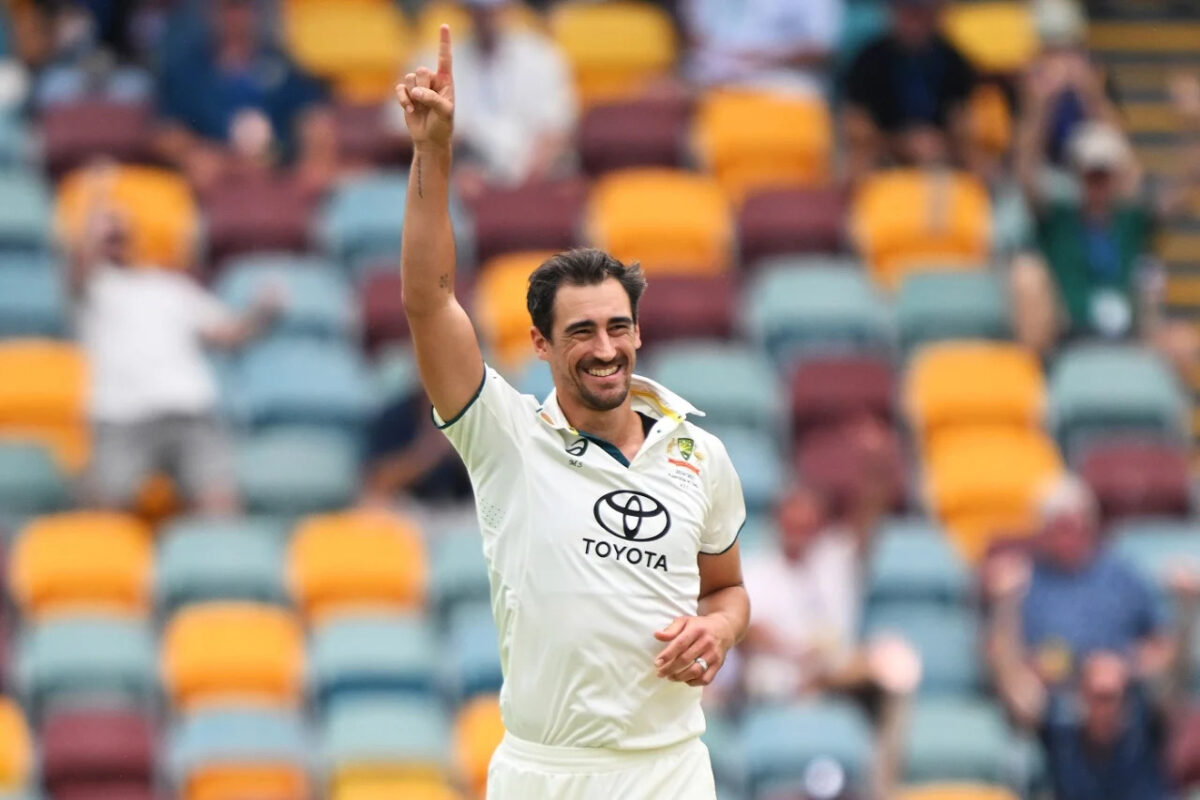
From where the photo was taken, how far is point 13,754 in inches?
360

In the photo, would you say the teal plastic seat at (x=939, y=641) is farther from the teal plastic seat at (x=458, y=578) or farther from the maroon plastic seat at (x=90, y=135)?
the maroon plastic seat at (x=90, y=135)

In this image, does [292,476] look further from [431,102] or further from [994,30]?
[431,102]

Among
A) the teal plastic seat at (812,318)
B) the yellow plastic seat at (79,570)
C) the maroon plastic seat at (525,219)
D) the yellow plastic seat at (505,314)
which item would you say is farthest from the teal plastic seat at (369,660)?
the teal plastic seat at (812,318)

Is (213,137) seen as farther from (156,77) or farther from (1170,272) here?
(1170,272)

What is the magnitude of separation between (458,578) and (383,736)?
35.3 inches

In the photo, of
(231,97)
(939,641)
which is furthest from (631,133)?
(939,641)

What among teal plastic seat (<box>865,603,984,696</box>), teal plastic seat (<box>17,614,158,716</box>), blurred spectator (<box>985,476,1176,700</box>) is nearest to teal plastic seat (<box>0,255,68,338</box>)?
teal plastic seat (<box>17,614,158,716</box>)

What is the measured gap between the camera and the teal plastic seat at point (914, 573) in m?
10.3

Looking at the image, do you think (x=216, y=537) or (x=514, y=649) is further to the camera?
(x=216, y=537)

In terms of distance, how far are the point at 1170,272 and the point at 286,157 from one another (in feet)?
15.7

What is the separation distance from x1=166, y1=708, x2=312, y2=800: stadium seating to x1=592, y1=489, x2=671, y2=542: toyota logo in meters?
4.29

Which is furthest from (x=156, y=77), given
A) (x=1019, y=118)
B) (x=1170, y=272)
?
(x=1170, y=272)

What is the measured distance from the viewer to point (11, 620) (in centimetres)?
997

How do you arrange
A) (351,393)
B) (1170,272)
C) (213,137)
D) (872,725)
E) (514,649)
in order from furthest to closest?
(1170,272) < (213,137) < (351,393) < (872,725) < (514,649)
